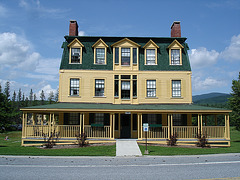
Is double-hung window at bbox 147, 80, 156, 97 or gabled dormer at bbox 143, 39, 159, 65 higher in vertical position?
gabled dormer at bbox 143, 39, 159, 65

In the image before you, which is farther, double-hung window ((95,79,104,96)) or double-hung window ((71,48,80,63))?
double-hung window ((71,48,80,63))

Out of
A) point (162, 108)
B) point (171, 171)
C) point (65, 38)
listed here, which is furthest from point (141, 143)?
point (65, 38)

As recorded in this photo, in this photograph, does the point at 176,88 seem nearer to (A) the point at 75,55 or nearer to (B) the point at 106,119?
(B) the point at 106,119

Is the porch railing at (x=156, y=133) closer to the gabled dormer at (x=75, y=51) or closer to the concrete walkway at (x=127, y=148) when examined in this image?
the concrete walkway at (x=127, y=148)

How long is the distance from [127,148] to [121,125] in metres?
5.30

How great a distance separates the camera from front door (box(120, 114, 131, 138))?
Result: 2266 cm

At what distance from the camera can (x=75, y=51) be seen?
942 inches

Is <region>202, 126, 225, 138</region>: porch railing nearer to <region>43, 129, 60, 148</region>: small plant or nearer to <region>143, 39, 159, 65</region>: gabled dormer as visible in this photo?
<region>143, 39, 159, 65</region>: gabled dormer

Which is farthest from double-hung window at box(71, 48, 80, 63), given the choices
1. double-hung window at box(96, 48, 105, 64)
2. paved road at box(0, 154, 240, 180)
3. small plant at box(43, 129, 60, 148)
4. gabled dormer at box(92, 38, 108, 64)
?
paved road at box(0, 154, 240, 180)

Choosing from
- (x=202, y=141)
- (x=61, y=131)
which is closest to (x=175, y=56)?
(x=202, y=141)

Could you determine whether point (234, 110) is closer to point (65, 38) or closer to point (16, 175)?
point (65, 38)

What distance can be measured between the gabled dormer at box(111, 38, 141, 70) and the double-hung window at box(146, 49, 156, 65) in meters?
1.17

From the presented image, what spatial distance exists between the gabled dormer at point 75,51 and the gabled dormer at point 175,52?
9205 mm

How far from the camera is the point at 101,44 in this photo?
78.8ft
